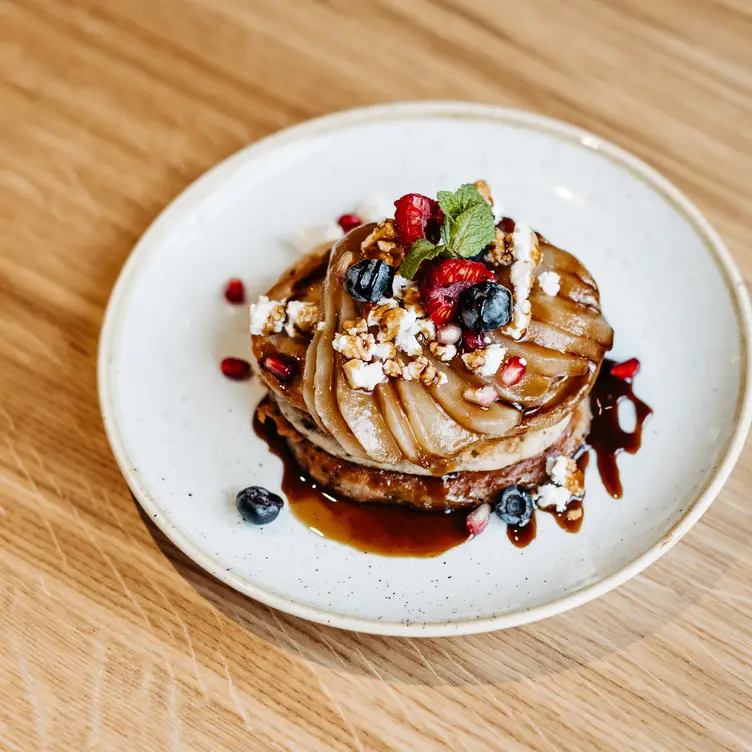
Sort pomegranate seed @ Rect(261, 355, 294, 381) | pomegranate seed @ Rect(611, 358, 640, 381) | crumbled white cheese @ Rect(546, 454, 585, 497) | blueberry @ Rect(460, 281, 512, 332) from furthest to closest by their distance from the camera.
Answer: pomegranate seed @ Rect(611, 358, 640, 381) → crumbled white cheese @ Rect(546, 454, 585, 497) → pomegranate seed @ Rect(261, 355, 294, 381) → blueberry @ Rect(460, 281, 512, 332)

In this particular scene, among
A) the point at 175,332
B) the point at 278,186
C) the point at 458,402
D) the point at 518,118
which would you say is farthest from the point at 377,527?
the point at 518,118

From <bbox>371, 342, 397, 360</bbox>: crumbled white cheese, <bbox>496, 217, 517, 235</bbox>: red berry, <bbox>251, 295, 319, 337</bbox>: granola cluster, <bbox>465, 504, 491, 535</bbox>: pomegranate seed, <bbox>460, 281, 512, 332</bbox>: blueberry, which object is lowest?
<bbox>465, 504, 491, 535</bbox>: pomegranate seed

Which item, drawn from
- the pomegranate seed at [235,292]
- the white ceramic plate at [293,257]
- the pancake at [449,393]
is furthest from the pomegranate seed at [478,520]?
the pomegranate seed at [235,292]

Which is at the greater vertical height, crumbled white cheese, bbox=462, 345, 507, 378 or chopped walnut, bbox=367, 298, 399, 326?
crumbled white cheese, bbox=462, 345, 507, 378

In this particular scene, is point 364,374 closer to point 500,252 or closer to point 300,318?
point 300,318

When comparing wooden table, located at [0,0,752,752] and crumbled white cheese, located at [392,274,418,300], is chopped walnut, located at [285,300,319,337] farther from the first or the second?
wooden table, located at [0,0,752,752]

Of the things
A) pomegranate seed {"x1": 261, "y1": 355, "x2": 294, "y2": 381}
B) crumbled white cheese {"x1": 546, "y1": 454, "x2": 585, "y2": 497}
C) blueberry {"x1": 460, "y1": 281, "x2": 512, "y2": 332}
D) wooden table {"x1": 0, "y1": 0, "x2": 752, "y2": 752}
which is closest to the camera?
blueberry {"x1": 460, "y1": 281, "x2": 512, "y2": 332}

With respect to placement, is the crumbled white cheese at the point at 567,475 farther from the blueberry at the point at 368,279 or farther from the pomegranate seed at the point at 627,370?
the blueberry at the point at 368,279

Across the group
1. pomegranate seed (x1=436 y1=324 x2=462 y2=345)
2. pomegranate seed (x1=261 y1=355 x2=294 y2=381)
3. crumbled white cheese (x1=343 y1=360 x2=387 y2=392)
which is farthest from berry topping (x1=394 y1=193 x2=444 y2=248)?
pomegranate seed (x1=261 y1=355 x2=294 y2=381)
